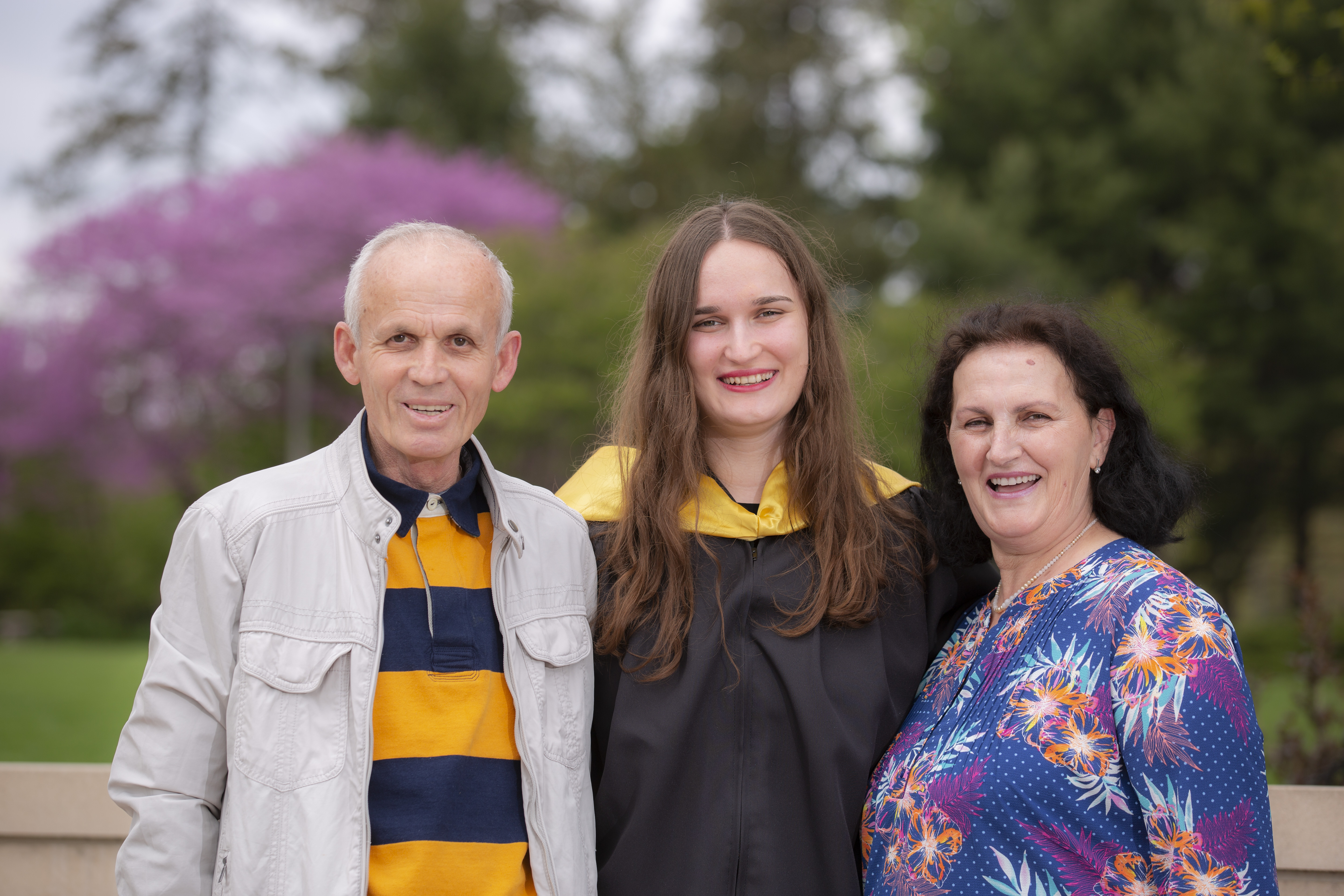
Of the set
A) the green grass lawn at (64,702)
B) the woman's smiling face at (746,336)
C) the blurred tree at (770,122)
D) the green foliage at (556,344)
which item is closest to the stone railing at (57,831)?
the green grass lawn at (64,702)

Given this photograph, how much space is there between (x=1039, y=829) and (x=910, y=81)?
1730cm

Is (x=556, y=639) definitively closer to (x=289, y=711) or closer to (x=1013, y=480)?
(x=289, y=711)

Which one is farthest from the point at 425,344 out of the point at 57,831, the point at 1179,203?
the point at 1179,203

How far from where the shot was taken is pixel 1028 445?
249 cm

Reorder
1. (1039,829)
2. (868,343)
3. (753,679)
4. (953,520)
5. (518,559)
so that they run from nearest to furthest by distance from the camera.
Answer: (1039,829)
(518,559)
(753,679)
(953,520)
(868,343)

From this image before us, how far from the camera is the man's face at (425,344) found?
2.27 meters

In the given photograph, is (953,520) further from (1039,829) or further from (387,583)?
(387,583)

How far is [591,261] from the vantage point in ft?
37.8

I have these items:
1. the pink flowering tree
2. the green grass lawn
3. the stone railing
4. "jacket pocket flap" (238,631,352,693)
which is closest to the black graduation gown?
"jacket pocket flap" (238,631,352,693)

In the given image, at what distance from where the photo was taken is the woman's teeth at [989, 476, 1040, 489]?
2.52 meters

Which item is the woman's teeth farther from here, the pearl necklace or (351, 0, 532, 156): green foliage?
(351, 0, 532, 156): green foliage

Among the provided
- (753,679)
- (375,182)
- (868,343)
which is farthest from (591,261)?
(753,679)

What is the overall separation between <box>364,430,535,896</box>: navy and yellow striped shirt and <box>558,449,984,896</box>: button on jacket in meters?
0.35

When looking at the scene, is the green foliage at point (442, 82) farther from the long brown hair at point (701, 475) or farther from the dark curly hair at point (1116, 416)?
the dark curly hair at point (1116, 416)
